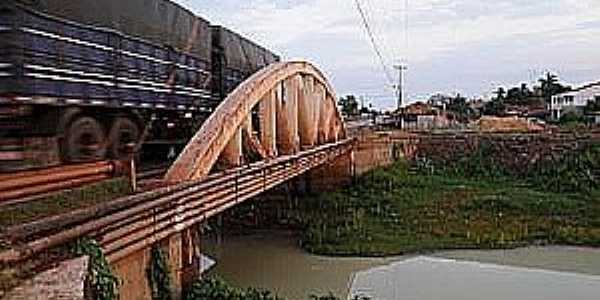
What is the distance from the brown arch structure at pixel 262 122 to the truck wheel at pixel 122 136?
5.14 feet

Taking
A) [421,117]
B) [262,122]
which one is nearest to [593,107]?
[421,117]

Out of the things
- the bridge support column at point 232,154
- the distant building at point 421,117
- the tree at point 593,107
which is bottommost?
the bridge support column at point 232,154

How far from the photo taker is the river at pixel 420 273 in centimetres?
1686

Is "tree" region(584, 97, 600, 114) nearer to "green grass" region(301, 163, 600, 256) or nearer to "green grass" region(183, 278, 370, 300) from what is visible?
"green grass" region(301, 163, 600, 256)

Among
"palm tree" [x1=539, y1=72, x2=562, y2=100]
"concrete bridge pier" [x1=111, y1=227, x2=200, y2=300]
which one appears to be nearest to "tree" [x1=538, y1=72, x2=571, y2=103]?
"palm tree" [x1=539, y1=72, x2=562, y2=100]

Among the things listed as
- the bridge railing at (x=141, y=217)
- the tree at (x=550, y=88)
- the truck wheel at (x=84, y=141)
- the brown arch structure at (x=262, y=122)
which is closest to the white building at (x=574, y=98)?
the tree at (x=550, y=88)

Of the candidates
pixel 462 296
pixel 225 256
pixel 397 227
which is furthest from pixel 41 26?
pixel 397 227

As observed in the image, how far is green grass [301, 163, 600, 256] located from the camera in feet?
73.9

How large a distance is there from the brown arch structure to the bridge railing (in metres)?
0.48

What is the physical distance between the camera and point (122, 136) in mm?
13906

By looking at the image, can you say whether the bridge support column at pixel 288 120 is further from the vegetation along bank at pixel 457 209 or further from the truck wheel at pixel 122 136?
the truck wheel at pixel 122 136

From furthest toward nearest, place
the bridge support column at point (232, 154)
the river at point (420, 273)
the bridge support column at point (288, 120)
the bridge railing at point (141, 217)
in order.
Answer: the bridge support column at point (288, 120) → the river at point (420, 273) → the bridge support column at point (232, 154) → the bridge railing at point (141, 217)

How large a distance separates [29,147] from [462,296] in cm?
972

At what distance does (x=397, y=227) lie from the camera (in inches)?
952
